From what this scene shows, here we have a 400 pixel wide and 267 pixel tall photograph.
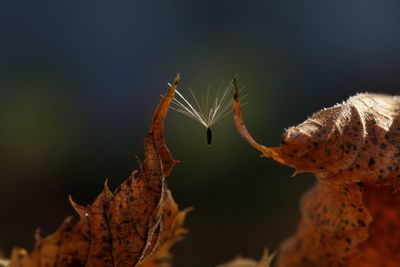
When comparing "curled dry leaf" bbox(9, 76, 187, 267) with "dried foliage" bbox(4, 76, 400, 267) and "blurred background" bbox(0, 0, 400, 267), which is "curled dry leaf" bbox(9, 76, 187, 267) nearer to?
"dried foliage" bbox(4, 76, 400, 267)

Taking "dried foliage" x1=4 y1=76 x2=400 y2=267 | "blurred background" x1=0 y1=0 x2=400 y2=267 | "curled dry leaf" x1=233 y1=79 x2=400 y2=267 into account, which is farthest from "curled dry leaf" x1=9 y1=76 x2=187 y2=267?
"blurred background" x1=0 y1=0 x2=400 y2=267

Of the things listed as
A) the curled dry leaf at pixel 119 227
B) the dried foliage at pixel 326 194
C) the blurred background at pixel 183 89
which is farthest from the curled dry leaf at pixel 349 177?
the blurred background at pixel 183 89

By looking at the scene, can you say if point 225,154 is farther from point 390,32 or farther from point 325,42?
point 390,32

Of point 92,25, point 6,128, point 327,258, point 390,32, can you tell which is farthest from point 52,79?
point 327,258

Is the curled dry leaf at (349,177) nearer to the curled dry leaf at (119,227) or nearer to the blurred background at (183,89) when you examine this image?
the curled dry leaf at (119,227)

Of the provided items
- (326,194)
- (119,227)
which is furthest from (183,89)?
(119,227)

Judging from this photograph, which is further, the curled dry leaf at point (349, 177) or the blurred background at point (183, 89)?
the blurred background at point (183, 89)
